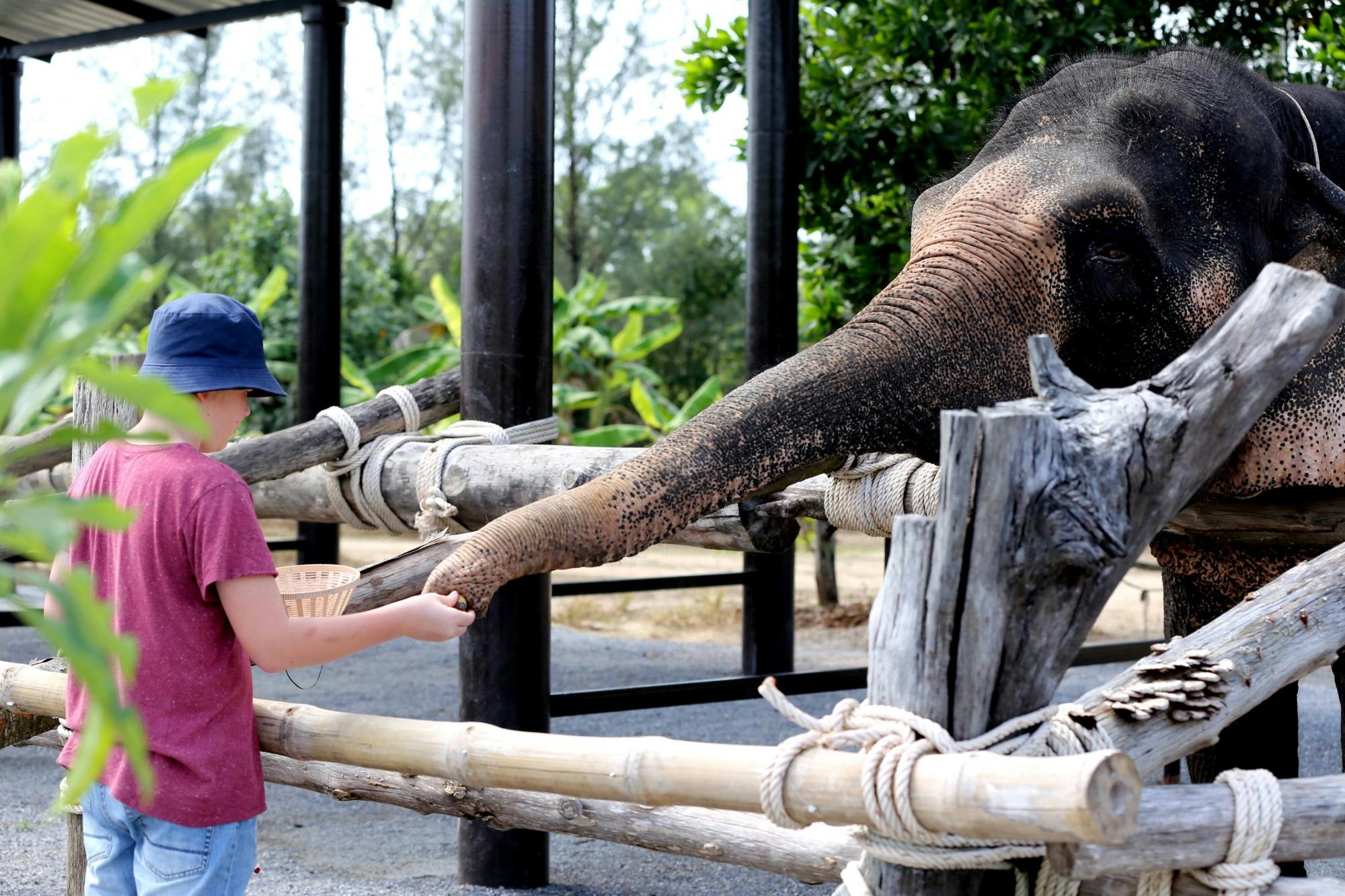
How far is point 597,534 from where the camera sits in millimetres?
2232

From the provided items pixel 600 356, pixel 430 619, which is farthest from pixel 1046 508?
pixel 600 356

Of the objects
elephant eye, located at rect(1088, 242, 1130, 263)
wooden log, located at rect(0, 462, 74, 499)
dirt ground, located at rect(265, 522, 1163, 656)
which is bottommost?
dirt ground, located at rect(265, 522, 1163, 656)

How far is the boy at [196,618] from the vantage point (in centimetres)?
190

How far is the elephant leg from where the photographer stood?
322 cm

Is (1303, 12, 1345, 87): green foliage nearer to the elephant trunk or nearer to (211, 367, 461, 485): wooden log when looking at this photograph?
the elephant trunk

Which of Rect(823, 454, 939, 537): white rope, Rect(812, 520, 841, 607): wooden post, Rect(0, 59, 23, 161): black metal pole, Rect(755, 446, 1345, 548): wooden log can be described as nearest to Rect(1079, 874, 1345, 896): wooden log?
Rect(755, 446, 1345, 548): wooden log

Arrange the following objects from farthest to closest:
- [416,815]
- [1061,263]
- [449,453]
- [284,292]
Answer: [284,292]
[416,815]
[449,453]
[1061,263]

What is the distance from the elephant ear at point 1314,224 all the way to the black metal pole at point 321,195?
15.0 feet

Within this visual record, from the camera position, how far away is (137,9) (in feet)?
22.0

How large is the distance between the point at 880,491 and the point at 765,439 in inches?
36.1

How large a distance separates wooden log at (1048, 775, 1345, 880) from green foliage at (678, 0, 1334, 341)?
436cm

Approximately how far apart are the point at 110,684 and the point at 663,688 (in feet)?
13.2

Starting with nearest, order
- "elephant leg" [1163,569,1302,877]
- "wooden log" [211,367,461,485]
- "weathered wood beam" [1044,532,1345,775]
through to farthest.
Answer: "weathered wood beam" [1044,532,1345,775], "elephant leg" [1163,569,1302,877], "wooden log" [211,367,461,485]

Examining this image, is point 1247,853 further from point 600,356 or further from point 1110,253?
point 600,356
